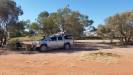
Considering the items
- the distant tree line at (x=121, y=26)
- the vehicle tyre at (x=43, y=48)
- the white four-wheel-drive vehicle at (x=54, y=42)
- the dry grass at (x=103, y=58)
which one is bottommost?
the dry grass at (x=103, y=58)

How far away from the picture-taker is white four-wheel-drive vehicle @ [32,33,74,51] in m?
26.4

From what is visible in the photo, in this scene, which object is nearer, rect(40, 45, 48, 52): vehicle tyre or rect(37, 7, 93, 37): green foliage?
rect(40, 45, 48, 52): vehicle tyre

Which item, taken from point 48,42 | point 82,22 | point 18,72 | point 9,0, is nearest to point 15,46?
point 48,42

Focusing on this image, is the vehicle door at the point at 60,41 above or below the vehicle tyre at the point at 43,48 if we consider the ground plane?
above

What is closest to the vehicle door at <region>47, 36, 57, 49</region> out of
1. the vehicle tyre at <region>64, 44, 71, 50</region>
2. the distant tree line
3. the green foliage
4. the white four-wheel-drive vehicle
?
Answer: the white four-wheel-drive vehicle

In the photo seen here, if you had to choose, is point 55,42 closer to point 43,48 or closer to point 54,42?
point 54,42

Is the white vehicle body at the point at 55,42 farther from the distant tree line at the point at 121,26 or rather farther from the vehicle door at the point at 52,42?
the distant tree line at the point at 121,26

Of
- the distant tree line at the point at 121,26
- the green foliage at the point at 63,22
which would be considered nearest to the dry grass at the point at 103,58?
the distant tree line at the point at 121,26

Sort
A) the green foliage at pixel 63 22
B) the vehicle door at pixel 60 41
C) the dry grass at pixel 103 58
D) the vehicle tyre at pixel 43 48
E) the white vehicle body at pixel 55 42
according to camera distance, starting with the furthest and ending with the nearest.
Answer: the green foliage at pixel 63 22 → the vehicle door at pixel 60 41 → the white vehicle body at pixel 55 42 → the vehicle tyre at pixel 43 48 → the dry grass at pixel 103 58

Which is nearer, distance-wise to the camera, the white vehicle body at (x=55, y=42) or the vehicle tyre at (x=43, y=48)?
the vehicle tyre at (x=43, y=48)

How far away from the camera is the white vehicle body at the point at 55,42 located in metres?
26.4

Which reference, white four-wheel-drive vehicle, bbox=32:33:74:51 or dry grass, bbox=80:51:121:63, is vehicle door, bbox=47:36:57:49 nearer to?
white four-wheel-drive vehicle, bbox=32:33:74:51

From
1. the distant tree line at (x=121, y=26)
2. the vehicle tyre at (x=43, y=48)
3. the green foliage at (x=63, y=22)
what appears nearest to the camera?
the vehicle tyre at (x=43, y=48)

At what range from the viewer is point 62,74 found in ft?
41.5
